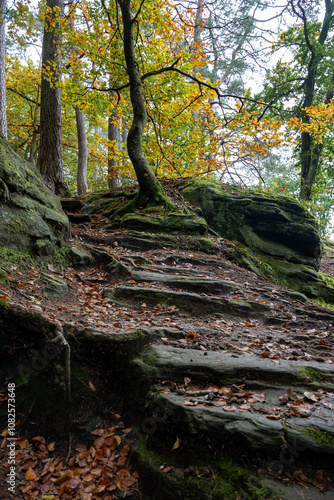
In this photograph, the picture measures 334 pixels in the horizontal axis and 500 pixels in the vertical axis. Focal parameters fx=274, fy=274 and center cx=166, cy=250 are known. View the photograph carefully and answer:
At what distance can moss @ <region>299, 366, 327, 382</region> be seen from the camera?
3.11 meters

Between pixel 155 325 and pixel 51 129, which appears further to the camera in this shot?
pixel 51 129

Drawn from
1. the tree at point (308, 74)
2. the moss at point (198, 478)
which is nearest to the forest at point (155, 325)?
the moss at point (198, 478)

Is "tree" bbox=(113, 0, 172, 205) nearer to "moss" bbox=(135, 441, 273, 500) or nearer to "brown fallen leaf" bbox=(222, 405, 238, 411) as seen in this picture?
"brown fallen leaf" bbox=(222, 405, 238, 411)

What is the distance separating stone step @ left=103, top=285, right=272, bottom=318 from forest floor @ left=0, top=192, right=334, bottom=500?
4.5 inches

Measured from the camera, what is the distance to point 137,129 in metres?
8.27

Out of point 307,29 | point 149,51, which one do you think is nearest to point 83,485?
point 149,51

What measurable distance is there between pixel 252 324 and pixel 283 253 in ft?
15.1

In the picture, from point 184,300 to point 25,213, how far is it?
3.33 metres

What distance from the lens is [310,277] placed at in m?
8.02

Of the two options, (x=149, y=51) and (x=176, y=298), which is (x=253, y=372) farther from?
(x=149, y=51)

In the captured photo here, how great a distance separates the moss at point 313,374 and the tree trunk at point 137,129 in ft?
20.5

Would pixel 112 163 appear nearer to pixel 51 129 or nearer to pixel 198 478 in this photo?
pixel 51 129

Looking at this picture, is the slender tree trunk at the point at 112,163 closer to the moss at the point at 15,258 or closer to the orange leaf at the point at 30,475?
the moss at the point at 15,258

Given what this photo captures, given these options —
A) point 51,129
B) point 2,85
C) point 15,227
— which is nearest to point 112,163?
point 51,129
